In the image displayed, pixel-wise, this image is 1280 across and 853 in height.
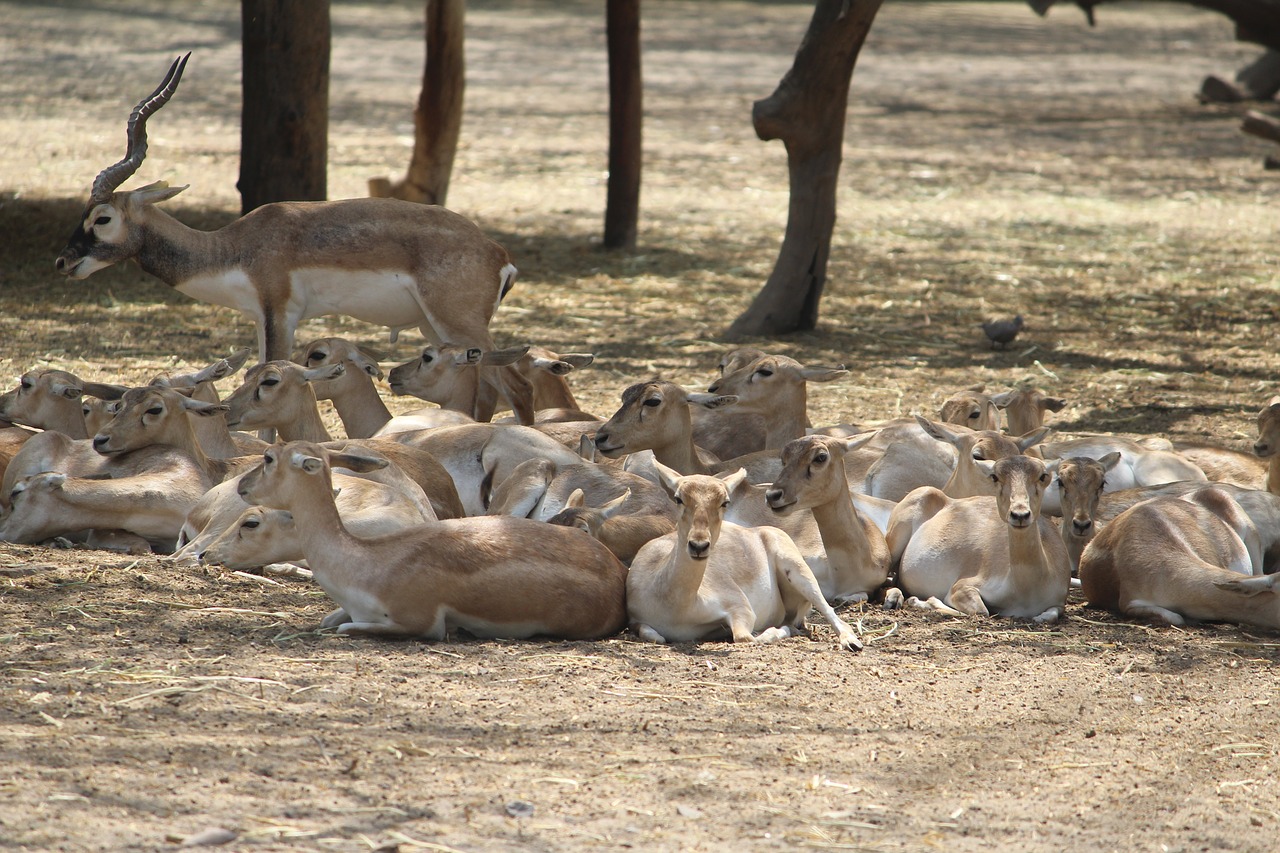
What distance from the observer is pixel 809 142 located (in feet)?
34.8

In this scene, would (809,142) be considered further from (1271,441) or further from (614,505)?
(614,505)

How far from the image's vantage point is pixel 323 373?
7.36 meters

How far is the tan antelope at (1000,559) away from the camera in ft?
19.7

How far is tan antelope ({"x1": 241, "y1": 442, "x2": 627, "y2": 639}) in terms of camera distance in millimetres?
5344

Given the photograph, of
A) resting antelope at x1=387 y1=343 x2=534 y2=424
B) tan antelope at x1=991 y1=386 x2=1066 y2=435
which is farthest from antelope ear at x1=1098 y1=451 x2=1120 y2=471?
resting antelope at x1=387 y1=343 x2=534 y2=424

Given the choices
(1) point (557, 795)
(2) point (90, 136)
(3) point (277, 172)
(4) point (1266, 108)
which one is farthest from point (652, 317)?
(4) point (1266, 108)

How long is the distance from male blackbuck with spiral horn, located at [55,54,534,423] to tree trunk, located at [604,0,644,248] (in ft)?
15.3

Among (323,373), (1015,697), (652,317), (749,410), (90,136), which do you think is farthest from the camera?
(90,136)

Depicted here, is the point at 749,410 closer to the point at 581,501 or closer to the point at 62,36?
the point at 581,501

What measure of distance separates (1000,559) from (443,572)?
228 cm

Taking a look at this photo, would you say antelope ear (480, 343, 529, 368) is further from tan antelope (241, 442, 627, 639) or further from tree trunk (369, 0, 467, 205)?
tree trunk (369, 0, 467, 205)

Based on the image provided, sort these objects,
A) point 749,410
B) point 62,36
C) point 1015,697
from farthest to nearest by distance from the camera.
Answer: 1. point 62,36
2. point 749,410
3. point 1015,697

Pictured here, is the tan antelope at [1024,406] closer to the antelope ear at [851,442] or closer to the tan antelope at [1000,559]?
the tan antelope at [1000,559]

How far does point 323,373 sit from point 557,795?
3746mm
